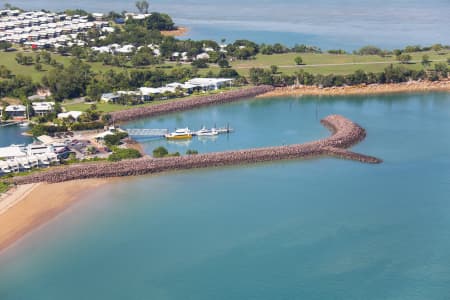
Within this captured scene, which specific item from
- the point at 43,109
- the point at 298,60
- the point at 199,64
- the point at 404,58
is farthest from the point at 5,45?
the point at 404,58

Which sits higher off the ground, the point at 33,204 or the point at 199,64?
the point at 199,64

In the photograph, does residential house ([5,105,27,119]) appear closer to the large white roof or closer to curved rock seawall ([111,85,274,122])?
curved rock seawall ([111,85,274,122])

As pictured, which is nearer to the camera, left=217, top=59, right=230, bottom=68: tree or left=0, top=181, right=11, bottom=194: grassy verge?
left=0, top=181, right=11, bottom=194: grassy verge

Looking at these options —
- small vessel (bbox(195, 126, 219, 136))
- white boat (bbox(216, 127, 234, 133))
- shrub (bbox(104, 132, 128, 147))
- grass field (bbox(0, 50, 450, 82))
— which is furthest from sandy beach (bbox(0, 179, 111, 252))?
grass field (bbox(0, 50, 450, 82))

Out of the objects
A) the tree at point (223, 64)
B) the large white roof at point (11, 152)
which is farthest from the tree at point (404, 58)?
the large white roof at point (11, 152)

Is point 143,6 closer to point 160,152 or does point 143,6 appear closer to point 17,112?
point 17,112

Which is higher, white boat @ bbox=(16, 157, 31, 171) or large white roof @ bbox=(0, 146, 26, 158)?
large white roof @ bbox=(0, 146, 26, 158)
